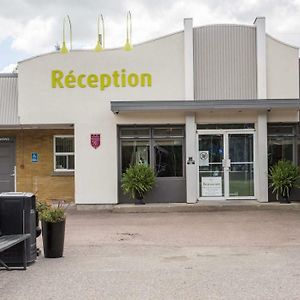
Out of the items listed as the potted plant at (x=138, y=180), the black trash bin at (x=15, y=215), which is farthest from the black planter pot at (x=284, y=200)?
the black trash bin at (x=15, y=215)

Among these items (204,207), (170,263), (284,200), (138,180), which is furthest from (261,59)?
(170,263)

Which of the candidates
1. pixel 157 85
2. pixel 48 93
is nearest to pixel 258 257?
pixel 157 85

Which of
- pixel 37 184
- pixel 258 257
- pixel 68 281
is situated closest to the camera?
pixel 68 281

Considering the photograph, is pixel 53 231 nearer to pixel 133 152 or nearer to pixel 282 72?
pixel 133 152

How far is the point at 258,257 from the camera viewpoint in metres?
9.61

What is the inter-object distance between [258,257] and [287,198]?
775cm

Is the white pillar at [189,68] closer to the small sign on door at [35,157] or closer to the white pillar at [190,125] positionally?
the white pillar at [190,125]

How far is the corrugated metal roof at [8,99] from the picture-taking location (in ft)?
58.5

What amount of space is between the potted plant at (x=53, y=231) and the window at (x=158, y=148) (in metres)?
8.11

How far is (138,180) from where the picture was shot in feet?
55.1

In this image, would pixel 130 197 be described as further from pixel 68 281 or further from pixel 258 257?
pixel 68 281

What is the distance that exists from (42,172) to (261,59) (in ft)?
28.1

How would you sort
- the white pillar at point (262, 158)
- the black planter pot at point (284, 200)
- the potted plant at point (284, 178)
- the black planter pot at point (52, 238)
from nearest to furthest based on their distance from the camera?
1. the black planter pot at point (52, 238)
2. the potted plant at point (284, 178)
3. the black planter pot at point (284, 200)
4. the white pillar at point (262, 158)

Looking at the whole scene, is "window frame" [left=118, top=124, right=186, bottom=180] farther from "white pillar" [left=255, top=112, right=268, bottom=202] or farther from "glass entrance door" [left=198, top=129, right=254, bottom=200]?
"white pillar" [left=255, top=112, right=268, bottom=202]
